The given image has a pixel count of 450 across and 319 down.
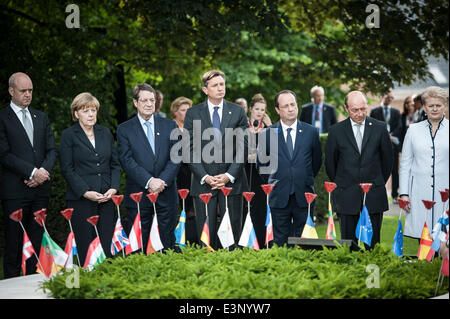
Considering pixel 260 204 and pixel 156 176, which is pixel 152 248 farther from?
pixel 260 204

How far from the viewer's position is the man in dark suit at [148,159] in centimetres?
788

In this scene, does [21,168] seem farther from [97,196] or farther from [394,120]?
[394,120]

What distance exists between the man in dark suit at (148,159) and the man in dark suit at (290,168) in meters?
1.23

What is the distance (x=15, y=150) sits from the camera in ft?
25.4

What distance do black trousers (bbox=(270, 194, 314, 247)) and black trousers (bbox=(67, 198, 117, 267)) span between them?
76.3 inches

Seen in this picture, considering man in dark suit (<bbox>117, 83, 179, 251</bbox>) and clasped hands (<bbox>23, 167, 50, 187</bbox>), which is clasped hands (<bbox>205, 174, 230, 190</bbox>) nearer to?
man in dark suit (<bbox>117, 83, 179, 251</bbox>)

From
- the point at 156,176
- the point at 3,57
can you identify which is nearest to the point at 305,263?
the point at 156,176

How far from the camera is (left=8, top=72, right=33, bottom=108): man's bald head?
7.58 metres

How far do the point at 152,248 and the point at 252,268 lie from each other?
1.52 meters

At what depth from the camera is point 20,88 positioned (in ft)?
25.0

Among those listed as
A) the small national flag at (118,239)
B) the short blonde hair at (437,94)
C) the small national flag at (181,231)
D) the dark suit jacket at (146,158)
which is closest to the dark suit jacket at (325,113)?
the dark suit jacket at (146,158)

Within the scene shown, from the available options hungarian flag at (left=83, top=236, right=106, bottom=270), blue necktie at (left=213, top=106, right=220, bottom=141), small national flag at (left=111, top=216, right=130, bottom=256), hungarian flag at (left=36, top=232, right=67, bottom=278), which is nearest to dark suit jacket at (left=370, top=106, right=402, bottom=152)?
blue necktie at (left=213, top=106, right=220, bottom=141)

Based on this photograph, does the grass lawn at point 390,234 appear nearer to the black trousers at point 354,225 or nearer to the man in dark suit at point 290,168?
the black trousers at point 354,225
